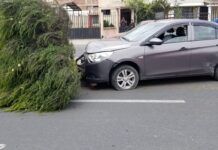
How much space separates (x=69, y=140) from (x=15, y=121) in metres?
1.33

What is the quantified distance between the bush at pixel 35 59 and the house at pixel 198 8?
99.2ft

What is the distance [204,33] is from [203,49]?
421mm

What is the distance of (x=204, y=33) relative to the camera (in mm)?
8922

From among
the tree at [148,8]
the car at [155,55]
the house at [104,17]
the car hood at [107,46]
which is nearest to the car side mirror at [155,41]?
the car at [155,55]

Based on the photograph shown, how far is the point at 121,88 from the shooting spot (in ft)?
27.0

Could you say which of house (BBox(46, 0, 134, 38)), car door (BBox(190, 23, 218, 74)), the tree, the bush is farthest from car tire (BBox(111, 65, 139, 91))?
house (BBox(46, 0, 134, 38))

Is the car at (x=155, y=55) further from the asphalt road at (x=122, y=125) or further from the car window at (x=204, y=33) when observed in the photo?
the asphalt road at (x=122, y=125)

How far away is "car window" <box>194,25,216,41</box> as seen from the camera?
29.0 feet

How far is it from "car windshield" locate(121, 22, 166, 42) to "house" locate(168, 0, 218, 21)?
28136mm

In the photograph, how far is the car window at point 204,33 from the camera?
883cm

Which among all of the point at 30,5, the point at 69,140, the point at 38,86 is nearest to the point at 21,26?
the point at 30,5

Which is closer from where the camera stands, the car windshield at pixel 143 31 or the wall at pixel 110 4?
the car windshield at pixel 143 31

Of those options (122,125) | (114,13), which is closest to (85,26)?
(114,13)

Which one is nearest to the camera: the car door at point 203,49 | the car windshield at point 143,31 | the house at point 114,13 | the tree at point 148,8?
the car windshield at point 143,31
